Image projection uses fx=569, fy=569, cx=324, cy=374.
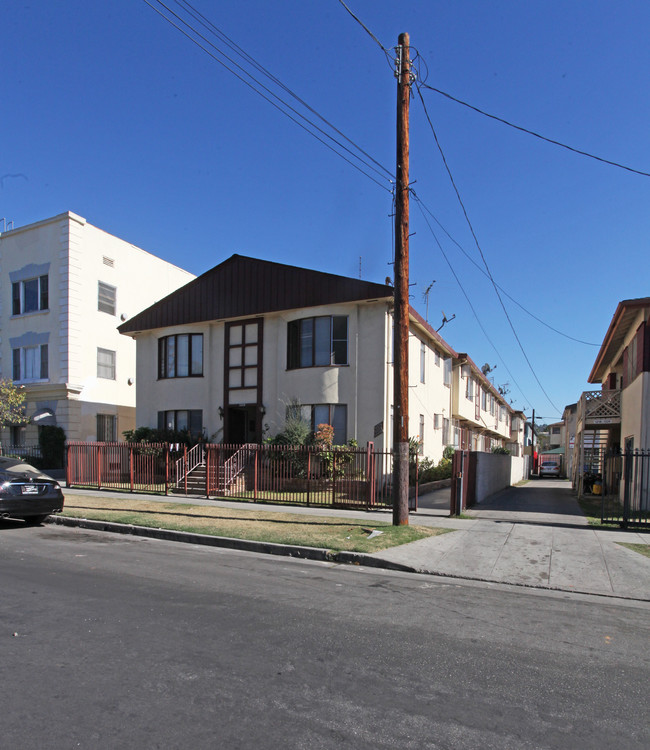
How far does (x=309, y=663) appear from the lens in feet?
14.7

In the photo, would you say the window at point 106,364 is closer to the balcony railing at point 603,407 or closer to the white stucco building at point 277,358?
the white stucco building at point 277,358

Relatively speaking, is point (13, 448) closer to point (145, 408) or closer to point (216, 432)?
point (145, 408)

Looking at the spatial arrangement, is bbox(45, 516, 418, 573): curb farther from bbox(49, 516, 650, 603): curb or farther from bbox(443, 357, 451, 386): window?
bbox(443, 357, 451, 386): window

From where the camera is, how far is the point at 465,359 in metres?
30.2

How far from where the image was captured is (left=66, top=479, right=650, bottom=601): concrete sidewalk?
7926 mm

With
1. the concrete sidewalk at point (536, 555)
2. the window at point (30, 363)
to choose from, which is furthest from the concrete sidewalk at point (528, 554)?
the window at point (30, 363)

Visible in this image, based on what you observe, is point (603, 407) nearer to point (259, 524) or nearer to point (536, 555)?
point (536, 555)

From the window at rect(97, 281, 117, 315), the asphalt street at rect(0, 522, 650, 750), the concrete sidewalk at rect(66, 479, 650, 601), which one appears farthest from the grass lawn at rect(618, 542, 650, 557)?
the window at rect(97, 281, 117, 315)

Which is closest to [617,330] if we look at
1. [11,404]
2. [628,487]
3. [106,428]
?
[628,487]

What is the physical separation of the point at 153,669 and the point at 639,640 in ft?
14.7

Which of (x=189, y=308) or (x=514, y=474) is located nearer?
(x=189, y=308)

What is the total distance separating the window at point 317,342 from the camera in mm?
19984

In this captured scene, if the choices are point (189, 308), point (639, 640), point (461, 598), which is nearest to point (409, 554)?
point (461, 598)

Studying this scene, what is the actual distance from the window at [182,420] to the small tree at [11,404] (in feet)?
21.5
